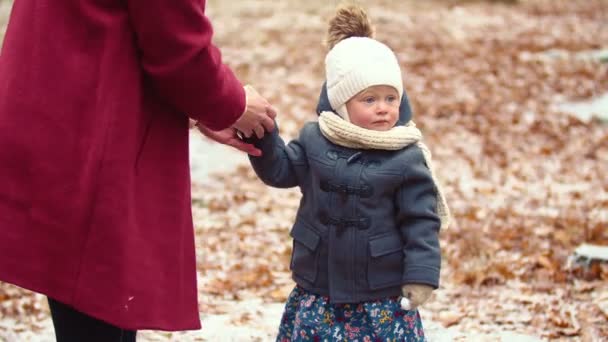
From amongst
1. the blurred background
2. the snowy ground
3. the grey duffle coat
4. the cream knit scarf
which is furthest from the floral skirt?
the snowy ground

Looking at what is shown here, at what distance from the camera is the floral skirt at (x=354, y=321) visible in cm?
327

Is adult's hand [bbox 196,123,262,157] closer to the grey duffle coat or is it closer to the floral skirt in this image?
the grey duffle coat

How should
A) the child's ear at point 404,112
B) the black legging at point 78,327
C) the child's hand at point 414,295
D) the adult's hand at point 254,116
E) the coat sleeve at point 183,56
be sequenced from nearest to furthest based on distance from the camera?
the coat sleeve at point 183,56 → the black legging at point 78,327 → the adult's hand at point 254,116 → the child's hand at point 414,295 → the child's ear at point 404,112

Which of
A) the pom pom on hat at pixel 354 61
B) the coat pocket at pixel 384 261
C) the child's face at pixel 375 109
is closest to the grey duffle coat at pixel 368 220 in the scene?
the coat pocket at pixel 384 261

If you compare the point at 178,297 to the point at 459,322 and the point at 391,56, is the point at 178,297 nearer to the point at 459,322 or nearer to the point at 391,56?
the point at 391,56

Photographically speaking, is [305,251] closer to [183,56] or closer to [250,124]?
[250,124]

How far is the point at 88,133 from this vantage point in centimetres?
255

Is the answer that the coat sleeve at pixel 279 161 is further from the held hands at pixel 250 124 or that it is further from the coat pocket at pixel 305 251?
the coat pocket at pixel 305 251

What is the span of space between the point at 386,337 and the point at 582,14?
54.3 feet

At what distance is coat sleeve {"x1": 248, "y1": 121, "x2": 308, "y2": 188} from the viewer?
10.7 ft

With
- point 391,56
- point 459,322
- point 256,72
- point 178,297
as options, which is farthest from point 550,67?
point 178,297

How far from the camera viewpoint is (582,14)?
18.4 m

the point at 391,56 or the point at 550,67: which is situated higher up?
the point at 391,56

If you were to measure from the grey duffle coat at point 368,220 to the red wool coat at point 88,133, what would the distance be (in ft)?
2.44
